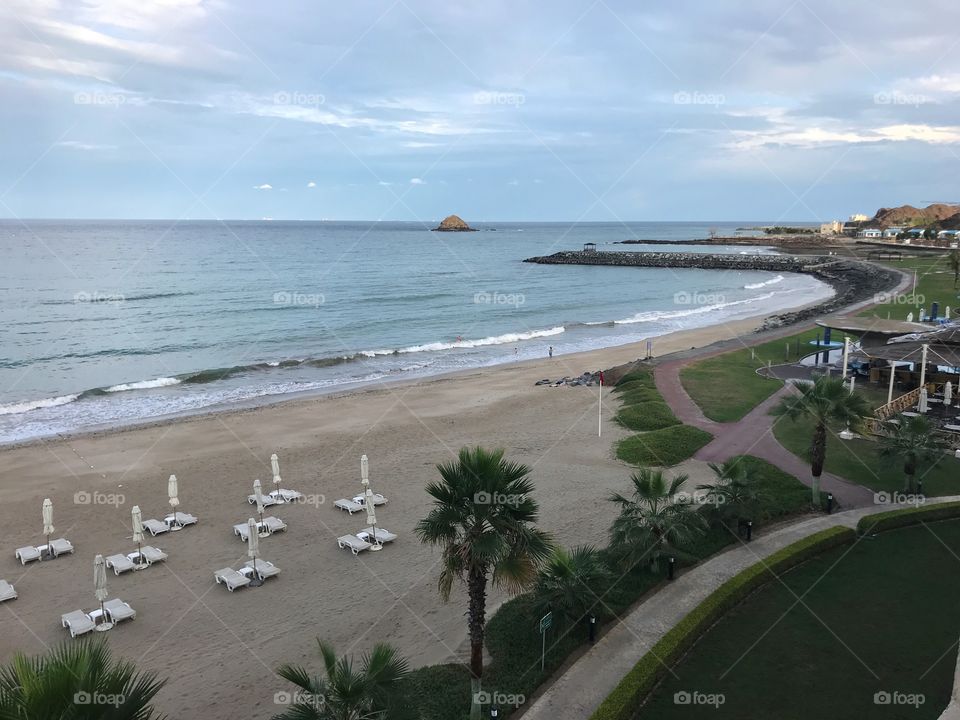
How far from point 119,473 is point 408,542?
11531mm

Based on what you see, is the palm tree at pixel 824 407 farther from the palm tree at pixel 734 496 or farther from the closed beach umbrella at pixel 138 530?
the closed beach umbrella at pixel 138 530

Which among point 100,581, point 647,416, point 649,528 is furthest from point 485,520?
point 647,416

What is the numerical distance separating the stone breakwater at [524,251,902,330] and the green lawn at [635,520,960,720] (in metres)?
39.0

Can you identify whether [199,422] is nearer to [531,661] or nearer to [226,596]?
[226,596]

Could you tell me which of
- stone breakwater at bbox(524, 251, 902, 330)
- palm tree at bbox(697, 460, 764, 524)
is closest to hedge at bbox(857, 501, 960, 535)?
palm tree at bbox(697, 460, 764, 524)

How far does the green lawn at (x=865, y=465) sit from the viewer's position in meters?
18.7

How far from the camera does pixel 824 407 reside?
1681cm

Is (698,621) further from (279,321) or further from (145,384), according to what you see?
(279,321)

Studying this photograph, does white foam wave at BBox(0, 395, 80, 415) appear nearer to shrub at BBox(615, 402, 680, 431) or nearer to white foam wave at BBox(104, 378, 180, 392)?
white foam wave at BBox(104, 378, 180, 392)

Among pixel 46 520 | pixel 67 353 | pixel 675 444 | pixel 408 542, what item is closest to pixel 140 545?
pixel 46 520

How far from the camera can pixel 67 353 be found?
44125 millimetres

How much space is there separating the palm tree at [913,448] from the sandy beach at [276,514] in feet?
23.4

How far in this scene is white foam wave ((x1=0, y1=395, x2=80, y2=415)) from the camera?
104 feet

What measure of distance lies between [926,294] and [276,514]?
58.6 metres
